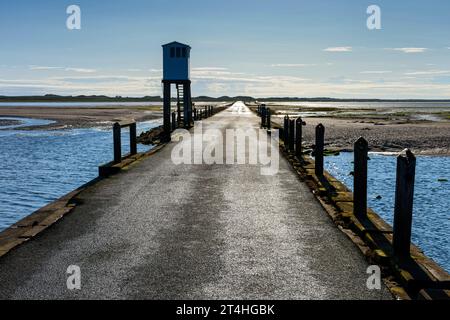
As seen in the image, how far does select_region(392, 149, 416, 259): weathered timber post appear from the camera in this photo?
5680 mm

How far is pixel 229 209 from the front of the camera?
28.7ft

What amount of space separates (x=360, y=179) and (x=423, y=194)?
Result: 684cm

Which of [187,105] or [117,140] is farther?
[187,105]

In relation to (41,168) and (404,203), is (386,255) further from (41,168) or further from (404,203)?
(41,168)

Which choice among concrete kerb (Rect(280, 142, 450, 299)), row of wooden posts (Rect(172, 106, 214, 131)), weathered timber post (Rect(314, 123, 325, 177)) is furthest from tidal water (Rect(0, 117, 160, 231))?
weathered timber post (Rect(314, 123, 325, 177))

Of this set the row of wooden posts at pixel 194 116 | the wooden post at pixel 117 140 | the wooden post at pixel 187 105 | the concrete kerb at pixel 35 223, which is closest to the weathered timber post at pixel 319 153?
the wooden post at pixel 117 140

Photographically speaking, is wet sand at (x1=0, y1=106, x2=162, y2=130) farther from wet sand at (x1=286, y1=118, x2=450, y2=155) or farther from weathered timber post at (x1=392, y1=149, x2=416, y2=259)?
weathered timber post at (x1=392, y1=149, x2=416, y2=259)

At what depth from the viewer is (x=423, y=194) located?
1381 centimetres

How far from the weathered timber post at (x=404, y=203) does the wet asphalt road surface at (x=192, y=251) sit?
53 cm

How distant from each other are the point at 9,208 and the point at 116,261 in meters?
7.26

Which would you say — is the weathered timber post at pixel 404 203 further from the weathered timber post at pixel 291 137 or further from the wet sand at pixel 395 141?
the wet sand at pixel 395 141

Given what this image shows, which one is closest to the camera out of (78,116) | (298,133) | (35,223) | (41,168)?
(35,223)

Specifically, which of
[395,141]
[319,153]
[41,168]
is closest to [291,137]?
[319,153]
